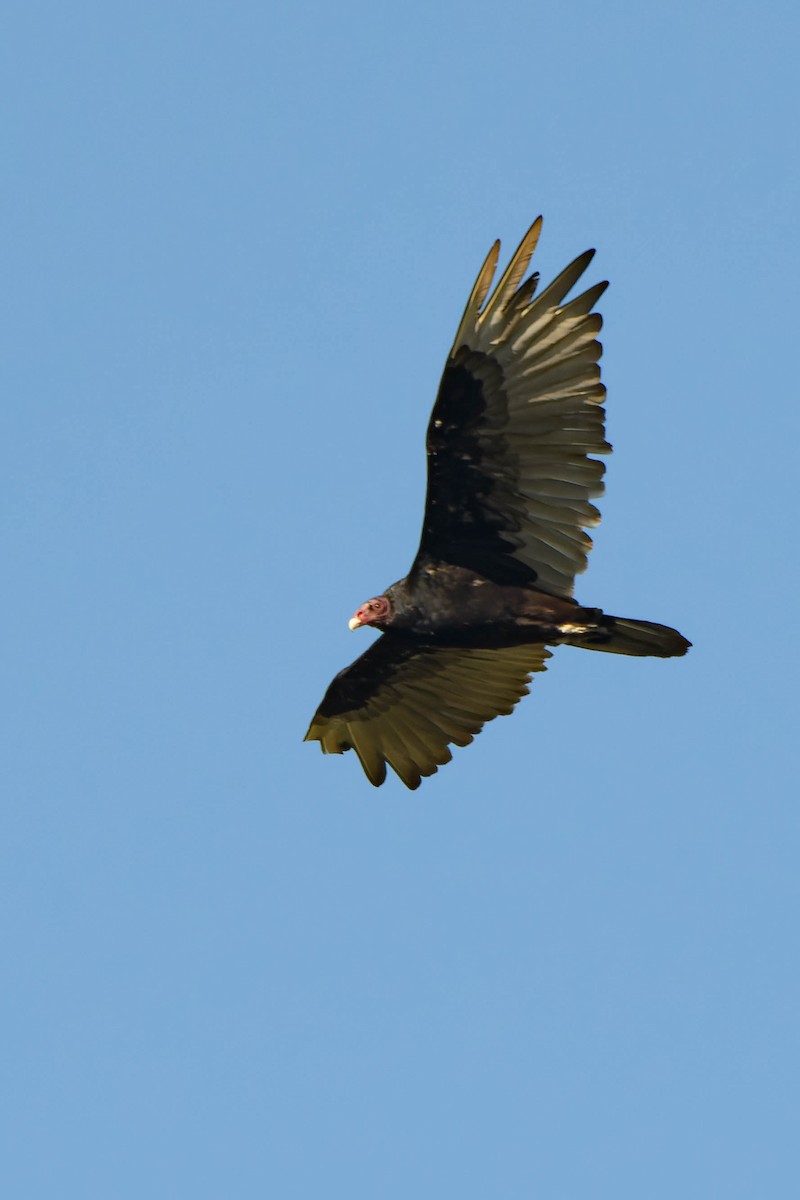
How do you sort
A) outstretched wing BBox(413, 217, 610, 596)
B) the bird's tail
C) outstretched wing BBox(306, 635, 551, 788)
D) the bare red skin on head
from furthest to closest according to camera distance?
outstretched wing BBox(306, 635, 551, 788), the bare red skin on head, the bird's tail, outstretched wing BBox(413, 217, 610, 596)

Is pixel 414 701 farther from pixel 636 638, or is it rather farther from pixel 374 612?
pixel 636 638

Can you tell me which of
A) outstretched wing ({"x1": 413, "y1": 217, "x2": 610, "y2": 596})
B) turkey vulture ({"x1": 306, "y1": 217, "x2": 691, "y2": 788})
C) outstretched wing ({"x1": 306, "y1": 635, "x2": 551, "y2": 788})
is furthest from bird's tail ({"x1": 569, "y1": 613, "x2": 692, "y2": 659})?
outstretched wing ({"x1": 306, "y1": 635, "x2": 551, "y2": 788})

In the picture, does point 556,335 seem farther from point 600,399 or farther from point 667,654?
point 667,654

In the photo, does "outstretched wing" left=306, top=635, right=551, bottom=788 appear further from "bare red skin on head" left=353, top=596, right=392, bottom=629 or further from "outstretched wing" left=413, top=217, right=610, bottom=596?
"outstretched wing" left=413, top=217, right=610, bottom=596

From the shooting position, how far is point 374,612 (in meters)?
10.8

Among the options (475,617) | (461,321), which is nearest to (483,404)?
(461,321)

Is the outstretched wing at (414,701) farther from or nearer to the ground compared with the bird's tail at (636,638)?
farther from the ground

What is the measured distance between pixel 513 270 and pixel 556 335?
1.27ft

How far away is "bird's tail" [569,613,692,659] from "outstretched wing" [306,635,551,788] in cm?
92

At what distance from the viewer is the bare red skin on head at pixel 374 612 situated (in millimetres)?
10703

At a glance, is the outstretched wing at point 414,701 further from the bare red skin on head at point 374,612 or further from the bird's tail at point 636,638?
the bird's tail at point 636,638

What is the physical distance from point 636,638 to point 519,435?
120cm

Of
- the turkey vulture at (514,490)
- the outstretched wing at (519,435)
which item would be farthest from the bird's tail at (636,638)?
the outstretched wing at (519,435)

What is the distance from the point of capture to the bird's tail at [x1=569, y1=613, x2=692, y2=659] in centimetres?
1009
